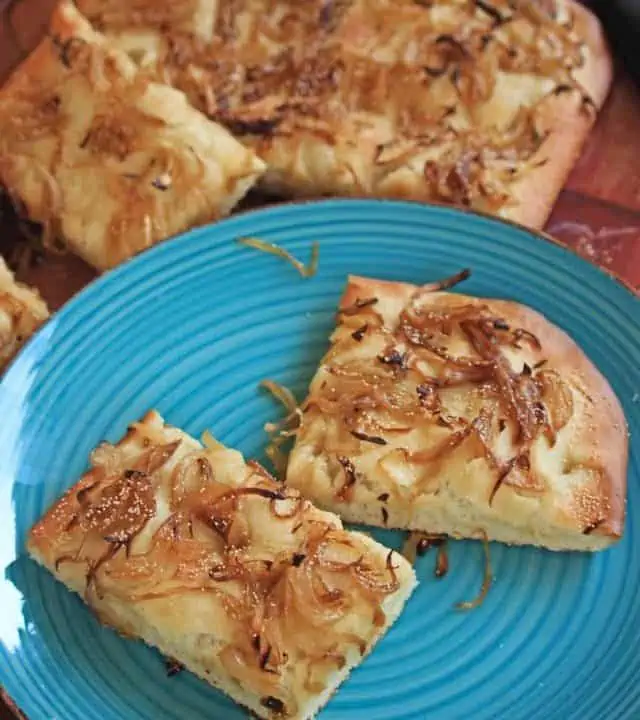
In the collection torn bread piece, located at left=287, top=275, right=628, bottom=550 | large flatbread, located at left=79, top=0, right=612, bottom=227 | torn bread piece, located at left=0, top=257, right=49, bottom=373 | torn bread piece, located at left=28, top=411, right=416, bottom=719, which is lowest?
torn bread piece, located at left=0, top=257, right=49, bottom=373

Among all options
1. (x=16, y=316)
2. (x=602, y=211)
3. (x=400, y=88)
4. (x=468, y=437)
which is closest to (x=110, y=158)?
(x=16, y=316)

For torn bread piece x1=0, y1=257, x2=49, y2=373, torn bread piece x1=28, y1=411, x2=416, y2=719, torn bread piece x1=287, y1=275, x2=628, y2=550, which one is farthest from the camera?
torn bread piece x1=0, y1=257, x2=49, y2=373

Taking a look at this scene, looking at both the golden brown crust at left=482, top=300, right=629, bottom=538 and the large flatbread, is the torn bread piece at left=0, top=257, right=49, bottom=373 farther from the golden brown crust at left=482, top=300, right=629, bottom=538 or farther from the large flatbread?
the golden brown crust at left=482, top=300, right=629, bottom=538

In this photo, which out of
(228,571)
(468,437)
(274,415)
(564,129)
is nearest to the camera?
(228,571)

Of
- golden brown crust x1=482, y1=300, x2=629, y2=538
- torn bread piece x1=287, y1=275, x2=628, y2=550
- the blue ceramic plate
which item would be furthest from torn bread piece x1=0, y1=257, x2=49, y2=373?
golden brown crust x1=482, y1=300, x2=629, y2=538

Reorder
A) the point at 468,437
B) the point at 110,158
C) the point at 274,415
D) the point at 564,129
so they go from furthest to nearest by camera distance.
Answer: the point at 564,129, the point at 110,158, the point at 274,415, the point at 468,437

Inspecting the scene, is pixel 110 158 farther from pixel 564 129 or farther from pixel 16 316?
pixel 564 129
